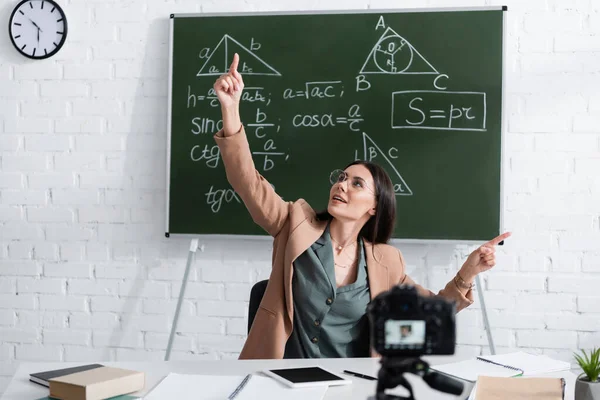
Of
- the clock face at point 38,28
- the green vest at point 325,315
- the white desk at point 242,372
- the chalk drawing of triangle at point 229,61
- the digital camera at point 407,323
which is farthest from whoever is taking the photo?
the clock face at point 38,28

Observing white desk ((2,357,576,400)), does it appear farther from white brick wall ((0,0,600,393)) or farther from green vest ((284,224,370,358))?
white brick wall ((0,0,600,393))

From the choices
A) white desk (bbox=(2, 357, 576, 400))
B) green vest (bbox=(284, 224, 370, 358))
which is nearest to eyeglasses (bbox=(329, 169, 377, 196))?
green vest (bbox=(284, 224, 370, 358))

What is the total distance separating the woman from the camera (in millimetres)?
1902

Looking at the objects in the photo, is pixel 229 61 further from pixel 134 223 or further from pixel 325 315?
pixel 325 315

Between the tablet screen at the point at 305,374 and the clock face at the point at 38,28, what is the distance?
2.16 meters

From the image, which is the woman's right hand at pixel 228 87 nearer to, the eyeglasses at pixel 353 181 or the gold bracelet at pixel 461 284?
the eyeglasses at pixel 353 181

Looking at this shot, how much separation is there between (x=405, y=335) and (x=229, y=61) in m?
2.20

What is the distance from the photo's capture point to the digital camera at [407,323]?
34.3 inches

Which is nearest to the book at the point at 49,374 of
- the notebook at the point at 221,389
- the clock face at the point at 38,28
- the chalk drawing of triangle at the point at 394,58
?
the notebook at the point at 221,389

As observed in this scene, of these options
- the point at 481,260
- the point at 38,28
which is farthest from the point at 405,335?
the point at 38,28

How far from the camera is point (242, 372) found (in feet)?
4.89

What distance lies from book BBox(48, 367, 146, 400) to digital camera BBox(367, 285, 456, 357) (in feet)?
2.08

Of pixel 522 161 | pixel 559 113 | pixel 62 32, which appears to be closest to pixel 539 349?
pixel 522 161

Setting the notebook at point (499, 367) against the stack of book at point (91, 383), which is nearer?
the stack of book at point (91, 383)
